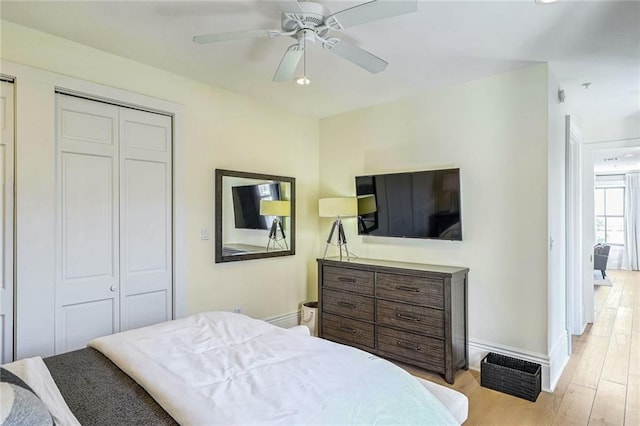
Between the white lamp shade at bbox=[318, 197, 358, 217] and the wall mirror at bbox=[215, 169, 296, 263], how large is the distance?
487 millimetres

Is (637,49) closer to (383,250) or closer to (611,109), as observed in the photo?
(611,109)

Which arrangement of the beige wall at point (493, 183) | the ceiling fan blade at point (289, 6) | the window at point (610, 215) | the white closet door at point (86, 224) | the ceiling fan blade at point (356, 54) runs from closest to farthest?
1. the ceiling fan blade at point (289, 6)
2. the ceiling fan blade at point (356, 54)
3. the white closet door at point (86, 224)
4. the beige wall at point (493, 183)
5. the window at point (610, 215)

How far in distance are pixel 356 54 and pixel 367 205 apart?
1.95 metres

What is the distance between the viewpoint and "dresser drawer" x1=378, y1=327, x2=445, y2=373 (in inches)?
118

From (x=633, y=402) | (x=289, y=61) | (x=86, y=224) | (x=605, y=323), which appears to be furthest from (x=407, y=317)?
(x=605, y=323)

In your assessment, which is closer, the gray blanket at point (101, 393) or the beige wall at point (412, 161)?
the gray blanket at point (101, 393)

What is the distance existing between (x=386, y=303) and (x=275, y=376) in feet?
6.64

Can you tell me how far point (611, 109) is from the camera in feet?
13.0

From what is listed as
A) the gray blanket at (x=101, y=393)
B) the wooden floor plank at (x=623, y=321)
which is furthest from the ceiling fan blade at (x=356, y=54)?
the wooden floor plank at (x=623, y=321)

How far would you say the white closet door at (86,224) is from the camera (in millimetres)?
2555

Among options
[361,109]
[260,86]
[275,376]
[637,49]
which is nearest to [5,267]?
[275,376]

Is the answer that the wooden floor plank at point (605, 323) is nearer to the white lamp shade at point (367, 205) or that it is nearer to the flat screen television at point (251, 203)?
the white lamp shade at point (367, 205)

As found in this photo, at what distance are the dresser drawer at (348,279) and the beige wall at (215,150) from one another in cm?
59

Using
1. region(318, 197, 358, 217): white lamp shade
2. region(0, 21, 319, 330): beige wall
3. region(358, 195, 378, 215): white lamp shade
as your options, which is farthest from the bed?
region(358, 195, 378, 215): white lamp shade
